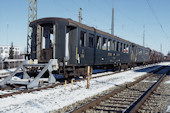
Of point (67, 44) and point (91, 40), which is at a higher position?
point (91, 40)

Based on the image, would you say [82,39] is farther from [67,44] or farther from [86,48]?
[67,44]

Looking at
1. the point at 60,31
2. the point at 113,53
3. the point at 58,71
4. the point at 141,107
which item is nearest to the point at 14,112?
the point at 141,107

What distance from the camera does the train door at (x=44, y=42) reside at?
10.0 meters

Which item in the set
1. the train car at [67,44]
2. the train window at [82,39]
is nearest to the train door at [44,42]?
the train car at [67,44]

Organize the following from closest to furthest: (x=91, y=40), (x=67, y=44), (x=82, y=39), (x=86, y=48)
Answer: (x=67, y=44), (x=82, y=39), (x=86, y=48), (x=91, y=40)

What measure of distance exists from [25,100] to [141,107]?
391cm

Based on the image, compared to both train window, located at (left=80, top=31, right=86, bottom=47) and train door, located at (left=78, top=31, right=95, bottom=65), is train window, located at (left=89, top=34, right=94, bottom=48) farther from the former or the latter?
train window, located at (left=80, top=31, right=86, bottom=47)

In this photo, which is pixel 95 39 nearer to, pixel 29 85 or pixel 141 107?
pixel 29 85

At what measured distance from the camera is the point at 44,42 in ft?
34.0

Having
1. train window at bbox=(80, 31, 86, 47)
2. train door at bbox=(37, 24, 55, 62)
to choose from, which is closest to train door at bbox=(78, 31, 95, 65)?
train window at bbox=(80, 31, 86, 47)

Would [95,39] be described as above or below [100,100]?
above

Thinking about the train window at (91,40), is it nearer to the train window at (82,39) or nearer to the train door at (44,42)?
the train window at (82,39)

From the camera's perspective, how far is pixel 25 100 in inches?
242

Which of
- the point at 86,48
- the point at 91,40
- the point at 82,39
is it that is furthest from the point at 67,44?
the point at 91,40
